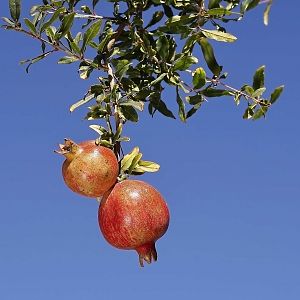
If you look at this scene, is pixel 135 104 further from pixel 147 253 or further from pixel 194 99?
pixel 147 253

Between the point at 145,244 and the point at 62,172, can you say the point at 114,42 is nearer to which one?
the point at 62,172

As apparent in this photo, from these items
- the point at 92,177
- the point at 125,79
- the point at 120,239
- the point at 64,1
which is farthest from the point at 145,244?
the point at 64,1

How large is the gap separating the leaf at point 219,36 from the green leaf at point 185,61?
123 millimetres

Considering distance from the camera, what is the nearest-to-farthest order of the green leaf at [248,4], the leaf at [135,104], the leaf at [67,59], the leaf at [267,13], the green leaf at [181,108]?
the leaf at [267,13], the green leaf at [248,4], the leaf at [135,104], the leaf at [67,59], the green leaf at [181,108]

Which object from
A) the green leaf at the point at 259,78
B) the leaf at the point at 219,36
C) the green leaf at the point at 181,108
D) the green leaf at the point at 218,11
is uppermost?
the green leaf at the point at 218,11

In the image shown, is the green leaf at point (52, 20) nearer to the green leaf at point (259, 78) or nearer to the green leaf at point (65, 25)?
the green leaf at point (65, 25)

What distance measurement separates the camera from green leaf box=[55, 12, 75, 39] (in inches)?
131

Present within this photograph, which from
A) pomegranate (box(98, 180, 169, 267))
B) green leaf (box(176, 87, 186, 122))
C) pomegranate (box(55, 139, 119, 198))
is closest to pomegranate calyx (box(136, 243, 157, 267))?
pomegranate (box(98, 180, 169, 267))

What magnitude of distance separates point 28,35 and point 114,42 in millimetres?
417

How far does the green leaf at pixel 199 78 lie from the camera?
3430 mm

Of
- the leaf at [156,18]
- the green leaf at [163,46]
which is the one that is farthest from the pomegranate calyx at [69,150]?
the leaf at [156,18]

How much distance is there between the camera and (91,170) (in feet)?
10.9

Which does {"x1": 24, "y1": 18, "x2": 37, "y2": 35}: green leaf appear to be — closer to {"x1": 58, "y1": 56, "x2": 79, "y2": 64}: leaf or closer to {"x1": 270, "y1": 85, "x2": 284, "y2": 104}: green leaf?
{"x1": 58, "y1": 56, "x2": 79, "y2": 64}: leaf

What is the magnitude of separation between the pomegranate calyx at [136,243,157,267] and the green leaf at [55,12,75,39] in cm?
104
